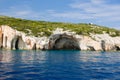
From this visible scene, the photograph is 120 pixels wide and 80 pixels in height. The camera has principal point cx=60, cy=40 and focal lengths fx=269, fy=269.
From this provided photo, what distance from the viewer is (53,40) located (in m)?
105

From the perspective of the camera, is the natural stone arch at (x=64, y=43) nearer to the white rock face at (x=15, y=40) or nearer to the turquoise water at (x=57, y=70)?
the white rock face at (x=15, y=40)

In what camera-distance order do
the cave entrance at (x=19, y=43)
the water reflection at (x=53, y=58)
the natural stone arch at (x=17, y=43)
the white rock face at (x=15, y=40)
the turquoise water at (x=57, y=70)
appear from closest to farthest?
the turquoise water at (x=57, y=70), the water reflection at (x=53, y=58), the white rock face at (x=15, y=40), the natural stone arch at (x=17, y=43), the cave entrance at (x=19, y=43)

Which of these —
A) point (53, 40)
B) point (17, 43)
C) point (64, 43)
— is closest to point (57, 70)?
point (53, 40)

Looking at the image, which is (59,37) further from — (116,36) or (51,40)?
(116,36)

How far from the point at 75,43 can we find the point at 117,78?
266 ft

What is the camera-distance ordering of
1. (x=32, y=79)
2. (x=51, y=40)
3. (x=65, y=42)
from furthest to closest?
(x=65, y=42), (x=51, y=40), (x=32, y=79)

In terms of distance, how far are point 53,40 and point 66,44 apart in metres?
11.1

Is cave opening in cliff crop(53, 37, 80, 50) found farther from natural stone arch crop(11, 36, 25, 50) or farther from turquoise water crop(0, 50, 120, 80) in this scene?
turquoise water crop(0, 50, 120, 80)

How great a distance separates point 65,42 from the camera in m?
113

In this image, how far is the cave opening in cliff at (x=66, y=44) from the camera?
11019cm

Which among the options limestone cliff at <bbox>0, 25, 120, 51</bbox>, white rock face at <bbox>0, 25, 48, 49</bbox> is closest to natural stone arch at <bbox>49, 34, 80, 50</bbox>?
limestone cliff at <bbox>0, 25, 120, 51</bbox>

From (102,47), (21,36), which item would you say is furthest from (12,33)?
(102,47)

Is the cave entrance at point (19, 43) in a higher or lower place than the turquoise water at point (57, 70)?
higher

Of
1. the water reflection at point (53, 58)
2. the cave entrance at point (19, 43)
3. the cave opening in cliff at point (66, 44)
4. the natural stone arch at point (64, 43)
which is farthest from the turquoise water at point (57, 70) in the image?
the cave opening in cliff at point (66, 44)
